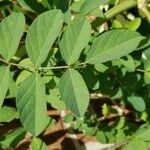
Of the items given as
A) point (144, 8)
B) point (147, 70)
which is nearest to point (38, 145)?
point (147, 70)

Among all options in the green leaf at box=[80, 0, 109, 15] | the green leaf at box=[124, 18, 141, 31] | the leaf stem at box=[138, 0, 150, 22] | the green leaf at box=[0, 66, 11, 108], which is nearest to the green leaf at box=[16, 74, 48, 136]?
the green leaf at box=[0, 66, 11, 108]

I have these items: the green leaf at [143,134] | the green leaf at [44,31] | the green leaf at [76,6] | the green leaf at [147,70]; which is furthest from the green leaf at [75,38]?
the green leaf at [143,134]

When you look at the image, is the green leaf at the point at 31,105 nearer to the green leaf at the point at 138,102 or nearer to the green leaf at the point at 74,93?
the green leaf at the point at 74,93

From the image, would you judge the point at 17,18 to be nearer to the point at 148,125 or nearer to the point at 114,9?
the point at 114,9

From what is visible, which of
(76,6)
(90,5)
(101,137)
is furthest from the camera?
(101,137)

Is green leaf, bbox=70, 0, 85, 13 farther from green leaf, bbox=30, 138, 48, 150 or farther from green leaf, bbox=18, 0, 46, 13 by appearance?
green leaf, bbox=30, 138, 48, 150

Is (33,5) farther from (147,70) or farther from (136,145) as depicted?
(136,145)
